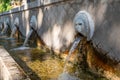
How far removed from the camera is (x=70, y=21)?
208 inches

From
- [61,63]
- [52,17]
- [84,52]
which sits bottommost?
[61,63]

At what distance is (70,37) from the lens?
5.25 m

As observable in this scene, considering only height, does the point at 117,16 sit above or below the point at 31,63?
above

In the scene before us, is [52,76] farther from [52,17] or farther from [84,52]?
[52,17]

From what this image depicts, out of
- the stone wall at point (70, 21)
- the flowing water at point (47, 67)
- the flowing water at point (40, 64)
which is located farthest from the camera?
the flowing water at point (40, 64)

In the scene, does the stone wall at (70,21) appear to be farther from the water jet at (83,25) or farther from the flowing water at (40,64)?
the flowing water at (40,64)

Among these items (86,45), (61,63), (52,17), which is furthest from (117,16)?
(52,17)

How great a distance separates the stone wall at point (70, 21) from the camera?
12.4ft

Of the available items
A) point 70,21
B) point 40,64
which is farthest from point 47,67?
point 70,21

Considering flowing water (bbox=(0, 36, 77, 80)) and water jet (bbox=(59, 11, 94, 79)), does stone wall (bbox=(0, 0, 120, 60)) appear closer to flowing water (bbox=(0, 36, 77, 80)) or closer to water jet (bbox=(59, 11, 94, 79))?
water jet (bbox=(59, 11, 94, 79))

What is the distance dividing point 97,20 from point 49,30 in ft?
8.58

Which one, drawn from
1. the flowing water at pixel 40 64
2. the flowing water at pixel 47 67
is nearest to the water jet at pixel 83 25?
the flowing water at pixel 47 67

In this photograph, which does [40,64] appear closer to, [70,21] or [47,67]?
[47,67]

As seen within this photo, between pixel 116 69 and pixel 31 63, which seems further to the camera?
pixel 31 63
